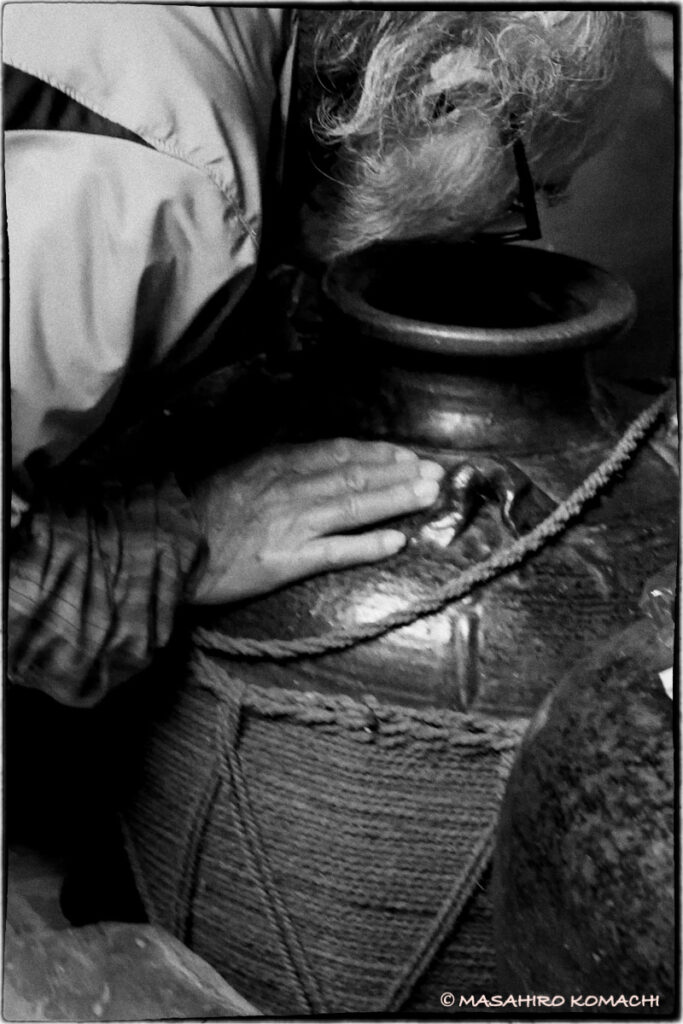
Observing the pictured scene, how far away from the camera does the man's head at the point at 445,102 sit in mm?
995

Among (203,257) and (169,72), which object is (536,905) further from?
(169,72)

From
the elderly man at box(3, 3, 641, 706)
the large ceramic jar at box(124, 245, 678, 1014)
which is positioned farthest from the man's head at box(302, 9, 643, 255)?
the large ceramic jar at box(124, 245, 678, 1014)

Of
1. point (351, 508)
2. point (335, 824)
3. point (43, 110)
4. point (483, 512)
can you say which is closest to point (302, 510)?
point (351, 508)

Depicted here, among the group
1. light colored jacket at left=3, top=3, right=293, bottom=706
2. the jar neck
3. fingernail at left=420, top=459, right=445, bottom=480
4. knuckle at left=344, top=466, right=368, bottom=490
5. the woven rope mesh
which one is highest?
light colored jacket at left=3, top=3, right=293, bottom=706

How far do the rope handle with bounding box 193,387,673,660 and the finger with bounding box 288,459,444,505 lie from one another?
97 mm

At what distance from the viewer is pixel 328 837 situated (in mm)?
993

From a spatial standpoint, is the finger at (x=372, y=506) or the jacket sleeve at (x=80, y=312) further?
the finger at (x=372, y=506)

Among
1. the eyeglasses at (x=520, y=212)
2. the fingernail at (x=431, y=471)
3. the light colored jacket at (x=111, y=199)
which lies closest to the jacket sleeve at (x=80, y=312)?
the light colored jacket at (x=111, y=199)

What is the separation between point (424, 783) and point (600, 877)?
276 mm

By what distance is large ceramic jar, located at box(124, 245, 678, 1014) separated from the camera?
939 mm

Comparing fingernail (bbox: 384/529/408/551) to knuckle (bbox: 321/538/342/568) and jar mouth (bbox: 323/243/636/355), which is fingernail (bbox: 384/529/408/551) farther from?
jar mouth (bbox: 323/243/636/355)

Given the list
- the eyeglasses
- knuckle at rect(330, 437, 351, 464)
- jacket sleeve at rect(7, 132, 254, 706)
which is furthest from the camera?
the eyeglasses

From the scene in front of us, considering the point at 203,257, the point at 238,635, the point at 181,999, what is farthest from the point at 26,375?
the point at 181,999

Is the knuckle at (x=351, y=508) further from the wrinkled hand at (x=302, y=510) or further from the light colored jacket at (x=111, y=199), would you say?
the light colored jacket at (x=111, y=199)
